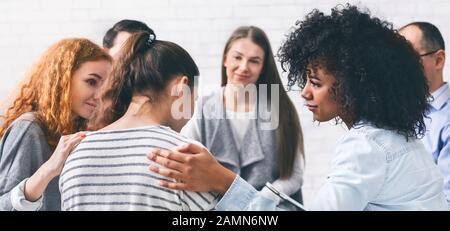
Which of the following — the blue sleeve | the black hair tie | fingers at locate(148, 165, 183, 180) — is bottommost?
the blue sleeve

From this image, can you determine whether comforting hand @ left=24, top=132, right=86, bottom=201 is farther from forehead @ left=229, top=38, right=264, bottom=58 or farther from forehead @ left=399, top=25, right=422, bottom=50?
forehead @ left=399, top=25, right=422, bottom=50

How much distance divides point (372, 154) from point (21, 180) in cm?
119

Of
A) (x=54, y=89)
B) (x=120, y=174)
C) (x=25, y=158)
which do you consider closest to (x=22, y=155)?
(x=25, y=158)

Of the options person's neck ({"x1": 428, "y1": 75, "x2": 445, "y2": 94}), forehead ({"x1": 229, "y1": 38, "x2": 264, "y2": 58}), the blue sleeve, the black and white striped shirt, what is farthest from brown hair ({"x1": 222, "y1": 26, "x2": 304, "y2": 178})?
person's neck ({"x1": 428, "y1": 75, "x2": 445, "y2": 94})

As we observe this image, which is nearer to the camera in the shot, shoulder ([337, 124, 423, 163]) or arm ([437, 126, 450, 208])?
shoulder ([337, 124, 423, 163])

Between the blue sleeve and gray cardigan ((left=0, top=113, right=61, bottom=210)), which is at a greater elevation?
gray cardigan ((left=0, top=113, right=61, bottom=210))

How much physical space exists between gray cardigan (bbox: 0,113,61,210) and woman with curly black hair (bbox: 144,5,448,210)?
53cm

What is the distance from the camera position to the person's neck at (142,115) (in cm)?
199

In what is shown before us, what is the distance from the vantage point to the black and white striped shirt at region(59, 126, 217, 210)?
1.97 m

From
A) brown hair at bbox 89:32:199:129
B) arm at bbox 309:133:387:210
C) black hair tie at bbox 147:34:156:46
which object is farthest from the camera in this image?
black hair tie at bbox 147:34:156:46

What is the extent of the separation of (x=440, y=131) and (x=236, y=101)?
71cm
